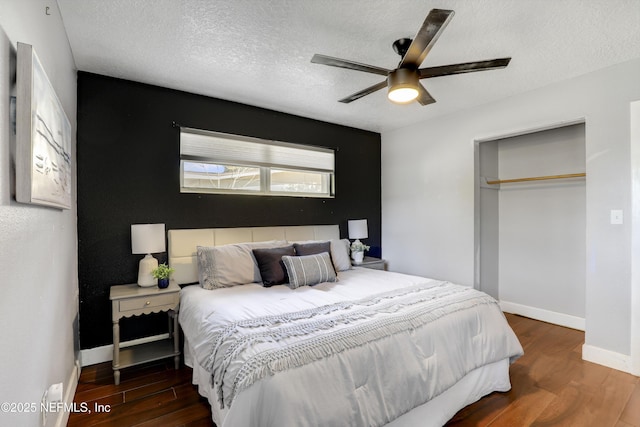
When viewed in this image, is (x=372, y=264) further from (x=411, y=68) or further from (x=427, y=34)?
(x=427, y=34)

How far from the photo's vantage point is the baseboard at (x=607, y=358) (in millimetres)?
2670

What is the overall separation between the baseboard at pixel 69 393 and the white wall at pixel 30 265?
0.08m

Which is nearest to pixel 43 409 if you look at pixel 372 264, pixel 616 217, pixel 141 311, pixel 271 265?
pixel 141 311

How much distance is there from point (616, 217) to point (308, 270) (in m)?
2.78

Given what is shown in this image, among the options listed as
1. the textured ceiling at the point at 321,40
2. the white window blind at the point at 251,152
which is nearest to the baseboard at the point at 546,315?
the textured ceiling at the point at 321,40

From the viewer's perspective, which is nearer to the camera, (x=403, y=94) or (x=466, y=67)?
(x=466, y=67)

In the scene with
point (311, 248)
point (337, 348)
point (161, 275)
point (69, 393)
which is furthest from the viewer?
point (311, 248)

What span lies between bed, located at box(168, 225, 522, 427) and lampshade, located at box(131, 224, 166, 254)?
Answer: 13.0 inches

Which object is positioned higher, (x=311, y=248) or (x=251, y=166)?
(x=251, y=166)

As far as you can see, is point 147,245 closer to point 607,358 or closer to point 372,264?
point 372,264

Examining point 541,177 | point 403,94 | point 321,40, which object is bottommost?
point 541,177

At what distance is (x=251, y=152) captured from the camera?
3.73 metres

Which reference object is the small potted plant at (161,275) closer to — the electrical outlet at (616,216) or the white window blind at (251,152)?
the white window blind at (251,152)

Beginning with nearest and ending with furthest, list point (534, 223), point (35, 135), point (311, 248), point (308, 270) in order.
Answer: point (35, 135) < point (308, 270) < point (311, 248) < point (534, 223)
